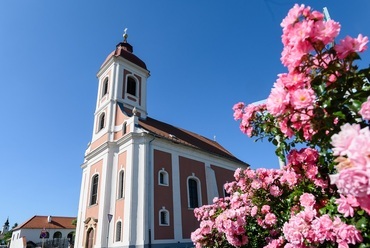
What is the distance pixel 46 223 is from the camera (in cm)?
4747

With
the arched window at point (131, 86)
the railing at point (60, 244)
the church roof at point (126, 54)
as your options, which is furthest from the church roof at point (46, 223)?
the church roof at point (126, 54)

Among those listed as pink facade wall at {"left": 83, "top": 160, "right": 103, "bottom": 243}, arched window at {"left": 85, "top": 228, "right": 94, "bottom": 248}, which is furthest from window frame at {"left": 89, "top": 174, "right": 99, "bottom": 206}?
arched window at {"left": 85, "top": 228, "right": 94, "bottom": 248}

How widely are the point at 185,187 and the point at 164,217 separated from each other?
10.7ft

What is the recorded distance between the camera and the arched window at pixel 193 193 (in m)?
21.2

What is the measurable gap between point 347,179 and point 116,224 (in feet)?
62.1

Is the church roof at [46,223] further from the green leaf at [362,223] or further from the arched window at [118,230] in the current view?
the green leaf at [362,223]

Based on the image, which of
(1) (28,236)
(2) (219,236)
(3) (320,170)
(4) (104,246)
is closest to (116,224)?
(4) (104,246)

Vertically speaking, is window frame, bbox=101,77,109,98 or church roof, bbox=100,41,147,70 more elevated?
church roof, bbox=100,41,147,70

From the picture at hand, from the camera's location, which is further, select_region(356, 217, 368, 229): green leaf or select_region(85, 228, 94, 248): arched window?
select_region(85, 228, 94, 248): arched window

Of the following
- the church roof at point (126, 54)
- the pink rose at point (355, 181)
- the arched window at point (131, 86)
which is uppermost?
the church roof at point (126, 54)

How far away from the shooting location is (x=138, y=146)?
19625 mm

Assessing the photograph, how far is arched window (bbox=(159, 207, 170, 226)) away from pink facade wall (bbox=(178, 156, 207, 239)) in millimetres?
1402

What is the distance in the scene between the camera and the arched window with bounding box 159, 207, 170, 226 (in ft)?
60.3

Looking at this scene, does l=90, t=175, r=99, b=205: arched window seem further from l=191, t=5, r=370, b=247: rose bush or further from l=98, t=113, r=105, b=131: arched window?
l=191, t=5, r=370, b=247: rose bush
